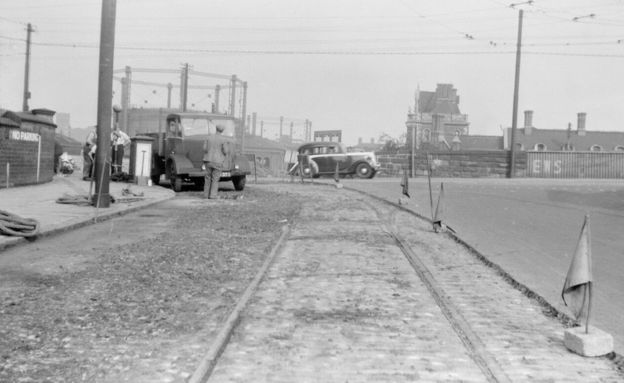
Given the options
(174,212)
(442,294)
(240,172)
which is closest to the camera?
(442,294)

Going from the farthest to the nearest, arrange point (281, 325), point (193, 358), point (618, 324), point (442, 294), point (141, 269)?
point (141, 269) < point (442, 294) < point (618, 324) < point (281, 325) < point (193, 358)

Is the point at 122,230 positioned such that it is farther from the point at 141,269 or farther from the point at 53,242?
the point at 141,269

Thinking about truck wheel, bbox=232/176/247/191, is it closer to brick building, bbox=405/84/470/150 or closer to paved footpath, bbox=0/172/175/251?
paved footpath, bbox=0/172/175/251

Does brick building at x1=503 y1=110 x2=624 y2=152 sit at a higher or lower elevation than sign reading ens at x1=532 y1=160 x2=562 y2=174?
higher

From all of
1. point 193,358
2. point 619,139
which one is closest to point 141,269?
point 193,358

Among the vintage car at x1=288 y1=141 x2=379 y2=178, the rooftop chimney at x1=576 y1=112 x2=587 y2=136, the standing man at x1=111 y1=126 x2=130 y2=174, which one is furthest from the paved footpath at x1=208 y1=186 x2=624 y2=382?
the rooftop chimney at x1=576 y1=112 x2=587 y2=136

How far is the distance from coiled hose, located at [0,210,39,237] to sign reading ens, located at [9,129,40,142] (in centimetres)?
886

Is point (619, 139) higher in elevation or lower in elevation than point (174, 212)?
higher

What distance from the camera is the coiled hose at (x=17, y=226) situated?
28.8ft

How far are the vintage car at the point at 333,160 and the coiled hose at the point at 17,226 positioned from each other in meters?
25.3

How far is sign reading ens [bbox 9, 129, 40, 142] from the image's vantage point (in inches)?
676

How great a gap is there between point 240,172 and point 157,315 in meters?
15.2

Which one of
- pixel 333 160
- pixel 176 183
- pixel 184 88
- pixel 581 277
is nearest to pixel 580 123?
pixel 184 88

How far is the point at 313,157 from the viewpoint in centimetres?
3447
